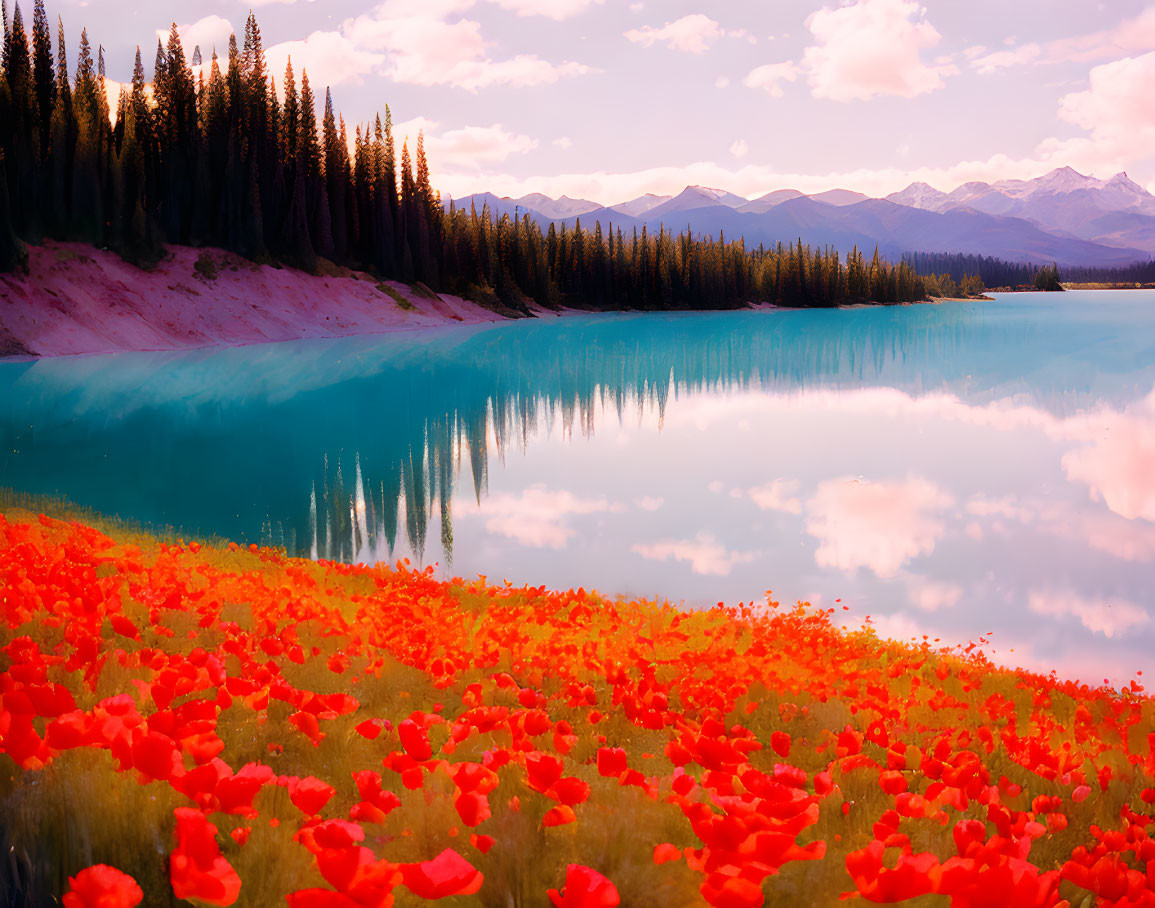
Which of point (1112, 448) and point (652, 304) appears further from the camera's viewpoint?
point (652, 304)

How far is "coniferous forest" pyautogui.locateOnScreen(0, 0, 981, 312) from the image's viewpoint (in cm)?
6297

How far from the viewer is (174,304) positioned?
61188 millimetres

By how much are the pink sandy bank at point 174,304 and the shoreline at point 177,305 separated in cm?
8

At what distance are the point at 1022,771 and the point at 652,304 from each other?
141m

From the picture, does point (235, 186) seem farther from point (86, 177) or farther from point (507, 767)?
point (507, 767)

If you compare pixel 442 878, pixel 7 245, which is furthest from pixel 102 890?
pixel 7 245

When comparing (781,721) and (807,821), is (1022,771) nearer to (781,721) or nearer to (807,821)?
(781,721)

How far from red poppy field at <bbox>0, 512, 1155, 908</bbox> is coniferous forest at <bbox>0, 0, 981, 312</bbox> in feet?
180

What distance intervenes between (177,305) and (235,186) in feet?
70.5

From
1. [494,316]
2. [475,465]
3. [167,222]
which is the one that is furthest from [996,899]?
[494,316]

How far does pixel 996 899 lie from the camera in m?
3.01

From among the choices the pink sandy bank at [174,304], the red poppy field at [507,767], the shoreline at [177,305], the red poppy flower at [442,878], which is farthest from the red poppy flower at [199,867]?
the pink sandy bank at [174,304]

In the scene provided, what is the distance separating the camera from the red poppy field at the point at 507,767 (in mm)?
3100

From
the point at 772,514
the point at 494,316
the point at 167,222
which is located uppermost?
the point at 167,222
